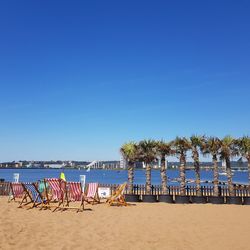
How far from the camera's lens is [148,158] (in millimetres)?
22281

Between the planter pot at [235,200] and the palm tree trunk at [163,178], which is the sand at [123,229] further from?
the palm tree trunk at [163,178]

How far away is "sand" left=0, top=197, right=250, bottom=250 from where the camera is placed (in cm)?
857

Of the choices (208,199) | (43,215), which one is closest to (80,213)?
(43,215)

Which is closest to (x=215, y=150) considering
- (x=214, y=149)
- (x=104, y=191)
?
(x=214, y=149)

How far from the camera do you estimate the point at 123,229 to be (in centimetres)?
1081

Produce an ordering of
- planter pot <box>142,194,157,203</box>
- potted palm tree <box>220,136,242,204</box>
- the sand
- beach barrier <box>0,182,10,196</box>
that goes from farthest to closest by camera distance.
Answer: beach barrier <box>0,182,10,196</box>, potted palm tree <box>220,136,242,204</box>, planter pot <box>142,194,157,203</box>, the sand

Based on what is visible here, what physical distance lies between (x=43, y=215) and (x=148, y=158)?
1032 cm

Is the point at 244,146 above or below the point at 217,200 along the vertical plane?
above

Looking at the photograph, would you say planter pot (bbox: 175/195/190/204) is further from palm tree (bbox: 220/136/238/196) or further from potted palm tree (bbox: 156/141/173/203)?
palm tree (bbox: 220/136/238/196)

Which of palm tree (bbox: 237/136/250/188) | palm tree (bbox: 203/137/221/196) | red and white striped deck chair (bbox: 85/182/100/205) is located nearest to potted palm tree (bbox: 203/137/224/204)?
palm tree (bbox: 203/137/221/196)

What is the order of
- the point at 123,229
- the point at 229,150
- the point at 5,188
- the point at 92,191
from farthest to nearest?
the point at 5,188
the point at 229,150
the point at 92,191
the point at 123,229

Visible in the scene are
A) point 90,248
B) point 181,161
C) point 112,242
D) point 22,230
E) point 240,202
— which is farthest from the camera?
point 181,161

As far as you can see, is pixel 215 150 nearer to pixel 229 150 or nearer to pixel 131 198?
pixel 229 150

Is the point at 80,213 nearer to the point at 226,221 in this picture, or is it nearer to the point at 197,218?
the point at 197,218
